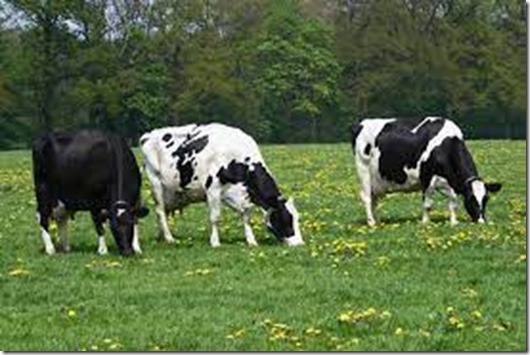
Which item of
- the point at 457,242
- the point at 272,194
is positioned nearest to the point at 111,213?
the point at 272,194

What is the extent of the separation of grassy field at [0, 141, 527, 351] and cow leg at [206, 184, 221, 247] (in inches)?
15.1

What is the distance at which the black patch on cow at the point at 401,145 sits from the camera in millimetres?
22062

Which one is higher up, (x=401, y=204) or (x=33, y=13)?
(x=33, y=13)

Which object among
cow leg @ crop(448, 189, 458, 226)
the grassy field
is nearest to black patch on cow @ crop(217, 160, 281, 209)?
the grassy field

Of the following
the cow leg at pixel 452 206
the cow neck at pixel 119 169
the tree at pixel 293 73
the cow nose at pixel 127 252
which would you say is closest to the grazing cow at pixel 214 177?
the cow neck at pixel 119 169

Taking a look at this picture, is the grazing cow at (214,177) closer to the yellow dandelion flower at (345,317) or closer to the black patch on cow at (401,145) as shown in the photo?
the black patch on cow at (401,145)

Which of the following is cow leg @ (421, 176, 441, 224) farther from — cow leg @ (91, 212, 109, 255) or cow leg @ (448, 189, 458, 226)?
cow leg @ (91, 212, 109, 255)

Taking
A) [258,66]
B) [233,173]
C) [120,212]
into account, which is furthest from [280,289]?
[258,66]

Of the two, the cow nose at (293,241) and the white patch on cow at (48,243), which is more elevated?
the white patch on cow at (48,243)

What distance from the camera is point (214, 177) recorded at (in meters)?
19.7

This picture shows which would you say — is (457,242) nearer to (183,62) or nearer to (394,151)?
(394,151)

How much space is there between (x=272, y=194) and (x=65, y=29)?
204ft

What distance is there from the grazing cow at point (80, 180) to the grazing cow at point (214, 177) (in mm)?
1440

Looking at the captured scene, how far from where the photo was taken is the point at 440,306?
12812 mm
